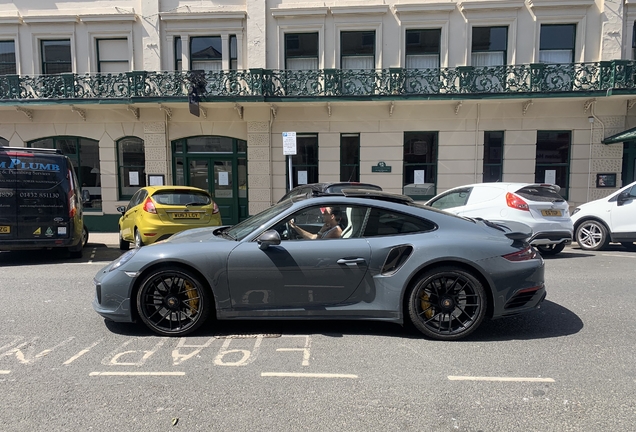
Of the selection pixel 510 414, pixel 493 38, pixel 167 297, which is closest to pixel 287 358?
pixel 167 297

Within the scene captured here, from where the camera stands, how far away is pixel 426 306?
163 inches

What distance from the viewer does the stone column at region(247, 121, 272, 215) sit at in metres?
14.2

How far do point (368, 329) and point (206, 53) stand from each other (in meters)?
13.1

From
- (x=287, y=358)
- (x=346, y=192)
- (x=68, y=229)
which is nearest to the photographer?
(x=287, y=358)

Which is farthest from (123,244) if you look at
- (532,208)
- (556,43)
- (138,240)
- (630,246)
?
(556,43)

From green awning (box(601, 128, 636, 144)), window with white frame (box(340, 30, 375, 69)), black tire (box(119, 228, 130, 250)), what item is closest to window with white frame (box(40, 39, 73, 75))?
black tire (box(119, 228, 130, 250))

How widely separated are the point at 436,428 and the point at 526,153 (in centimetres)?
1335

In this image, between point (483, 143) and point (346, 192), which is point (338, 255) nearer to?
point (346, 192)

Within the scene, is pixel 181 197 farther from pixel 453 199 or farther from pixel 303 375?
pixel 303 375

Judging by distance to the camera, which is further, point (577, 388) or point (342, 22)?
point (342, 22)

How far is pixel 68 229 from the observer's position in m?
8.48

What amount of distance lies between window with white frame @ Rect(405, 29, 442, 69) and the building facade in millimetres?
65

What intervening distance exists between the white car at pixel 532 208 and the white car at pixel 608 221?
4.77ft

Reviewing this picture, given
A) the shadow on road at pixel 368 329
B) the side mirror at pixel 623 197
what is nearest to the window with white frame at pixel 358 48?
the side mirror at pixel 623 197
